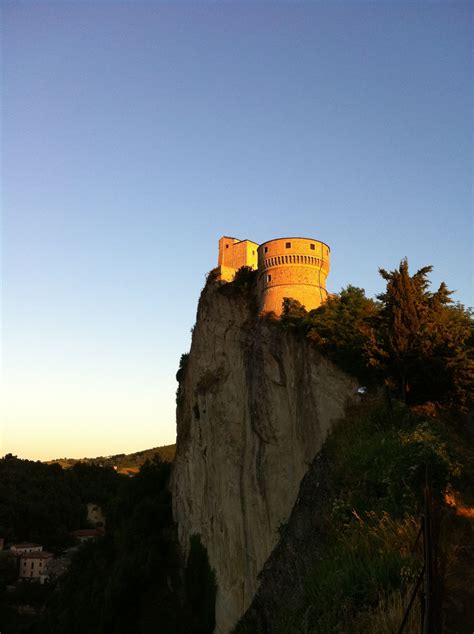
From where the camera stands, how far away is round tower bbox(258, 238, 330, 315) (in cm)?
2459

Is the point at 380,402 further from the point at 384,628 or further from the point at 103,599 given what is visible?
the point at 103,599

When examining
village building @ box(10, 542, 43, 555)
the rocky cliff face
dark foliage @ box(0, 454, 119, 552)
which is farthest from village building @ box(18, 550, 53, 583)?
the rocky cliff face

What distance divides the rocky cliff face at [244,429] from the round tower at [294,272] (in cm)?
162

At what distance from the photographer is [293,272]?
24828mm

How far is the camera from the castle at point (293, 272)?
80.7ft

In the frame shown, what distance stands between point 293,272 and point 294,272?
5cm

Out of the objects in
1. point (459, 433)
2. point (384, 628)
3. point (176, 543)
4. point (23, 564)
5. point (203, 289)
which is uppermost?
point (203, 289)

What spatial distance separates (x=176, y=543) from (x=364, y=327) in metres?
26.6

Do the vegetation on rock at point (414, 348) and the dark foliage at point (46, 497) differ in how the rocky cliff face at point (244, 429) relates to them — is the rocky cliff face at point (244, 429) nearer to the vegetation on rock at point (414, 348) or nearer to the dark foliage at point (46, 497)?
the vegetation on rock at point (414, 348)

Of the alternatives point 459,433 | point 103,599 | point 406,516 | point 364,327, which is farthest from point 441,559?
point 103,599

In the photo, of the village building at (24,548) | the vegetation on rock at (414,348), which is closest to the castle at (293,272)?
the vegetation on rock at (414,348)

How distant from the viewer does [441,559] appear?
17.8ft

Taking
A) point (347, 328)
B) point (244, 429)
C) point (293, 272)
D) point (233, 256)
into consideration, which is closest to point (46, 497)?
point (233, 256)

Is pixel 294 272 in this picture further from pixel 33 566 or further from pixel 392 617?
pixel 33 566
